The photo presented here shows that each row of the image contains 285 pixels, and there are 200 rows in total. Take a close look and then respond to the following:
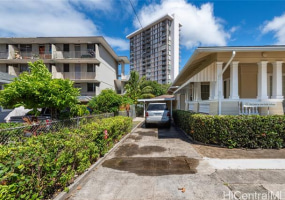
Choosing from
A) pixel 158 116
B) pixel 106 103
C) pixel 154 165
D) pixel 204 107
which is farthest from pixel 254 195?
pixel 106 103

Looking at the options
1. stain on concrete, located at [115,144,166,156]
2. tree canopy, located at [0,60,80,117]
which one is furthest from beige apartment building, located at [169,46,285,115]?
tree canopy, located at [0,60,80,117]

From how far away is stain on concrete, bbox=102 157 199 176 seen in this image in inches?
154

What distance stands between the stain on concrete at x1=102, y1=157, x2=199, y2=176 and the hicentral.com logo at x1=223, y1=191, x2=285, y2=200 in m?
1.05

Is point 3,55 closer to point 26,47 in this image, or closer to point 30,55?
point 26,47

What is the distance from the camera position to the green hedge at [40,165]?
198cm

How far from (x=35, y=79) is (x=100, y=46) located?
16350 mm

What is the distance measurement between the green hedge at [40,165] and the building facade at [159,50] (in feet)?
206

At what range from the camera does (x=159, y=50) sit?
226ft

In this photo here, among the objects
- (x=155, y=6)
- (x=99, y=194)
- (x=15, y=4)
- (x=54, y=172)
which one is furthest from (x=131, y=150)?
(x=15, y=4)

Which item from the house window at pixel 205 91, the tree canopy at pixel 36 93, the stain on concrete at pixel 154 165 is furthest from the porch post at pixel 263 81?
the tree canopy at pixel 36 93

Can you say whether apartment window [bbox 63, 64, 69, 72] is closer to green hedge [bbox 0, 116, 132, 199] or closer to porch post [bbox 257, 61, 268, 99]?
green hedge [bbox 0, 116, 132, 199]

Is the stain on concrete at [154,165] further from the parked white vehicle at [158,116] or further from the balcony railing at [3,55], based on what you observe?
the balcony railing at [3,55]

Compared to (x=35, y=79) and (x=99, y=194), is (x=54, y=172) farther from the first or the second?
(x=35, y=79)

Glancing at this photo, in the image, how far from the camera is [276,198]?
9.04 feet
